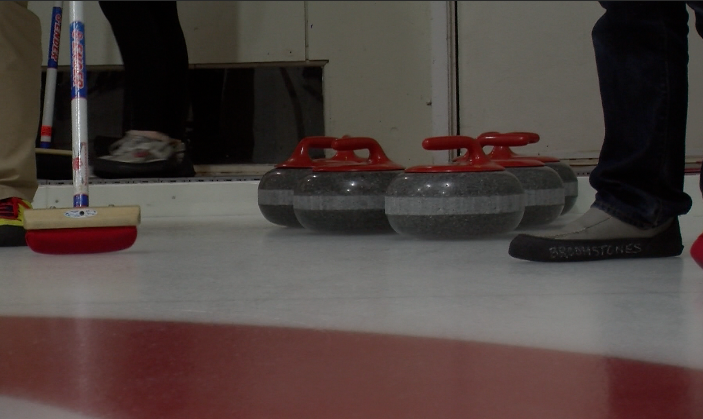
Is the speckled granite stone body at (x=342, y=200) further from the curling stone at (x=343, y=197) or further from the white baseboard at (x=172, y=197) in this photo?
the white baseboard at (x=172, y=197)

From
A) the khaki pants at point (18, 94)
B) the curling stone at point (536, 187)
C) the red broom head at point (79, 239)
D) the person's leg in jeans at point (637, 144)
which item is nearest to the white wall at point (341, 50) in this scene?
the curling stone at point (536, 187)

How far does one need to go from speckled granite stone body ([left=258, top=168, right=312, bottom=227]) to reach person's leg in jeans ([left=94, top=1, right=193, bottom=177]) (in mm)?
632

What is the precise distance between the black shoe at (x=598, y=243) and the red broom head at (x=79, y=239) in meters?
0.77

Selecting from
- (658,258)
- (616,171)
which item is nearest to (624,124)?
(616,171)

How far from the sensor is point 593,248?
1.34 metres

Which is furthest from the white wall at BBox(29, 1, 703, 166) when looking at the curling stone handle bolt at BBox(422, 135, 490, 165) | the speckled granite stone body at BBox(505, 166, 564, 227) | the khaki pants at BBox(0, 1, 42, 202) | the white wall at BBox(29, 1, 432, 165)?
the khaki pants at BBox(0, 1, 42, 202)

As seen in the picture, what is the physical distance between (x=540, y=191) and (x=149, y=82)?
133 cm

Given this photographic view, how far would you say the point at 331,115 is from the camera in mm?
3430

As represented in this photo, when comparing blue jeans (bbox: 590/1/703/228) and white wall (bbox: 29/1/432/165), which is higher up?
white wall (bbox: 29/1/432/165)

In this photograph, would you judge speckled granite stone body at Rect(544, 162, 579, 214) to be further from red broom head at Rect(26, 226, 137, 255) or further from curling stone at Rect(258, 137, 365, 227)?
red broom head at Rect(26, 226, 137, 255)

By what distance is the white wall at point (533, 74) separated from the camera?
10.1 ft

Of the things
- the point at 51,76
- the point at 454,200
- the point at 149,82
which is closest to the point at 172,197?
the point at 149,82

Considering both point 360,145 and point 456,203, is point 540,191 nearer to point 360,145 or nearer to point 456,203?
point 456,203

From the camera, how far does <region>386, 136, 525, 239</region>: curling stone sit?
65.9 inches
